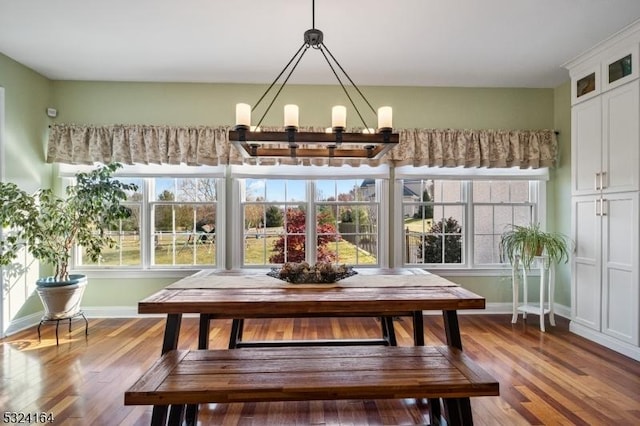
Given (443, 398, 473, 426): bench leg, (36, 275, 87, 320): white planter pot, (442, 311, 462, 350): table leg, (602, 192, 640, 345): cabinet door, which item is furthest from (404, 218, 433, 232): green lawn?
(36, 275, 87, 320): white planter pot

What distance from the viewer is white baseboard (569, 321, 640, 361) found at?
2996 mm

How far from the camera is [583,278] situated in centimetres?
355

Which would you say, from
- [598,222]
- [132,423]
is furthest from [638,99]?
[132,423]

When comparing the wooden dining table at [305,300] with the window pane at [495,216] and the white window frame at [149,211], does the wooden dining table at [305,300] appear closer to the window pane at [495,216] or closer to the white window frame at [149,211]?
the white window frame at [149,211]

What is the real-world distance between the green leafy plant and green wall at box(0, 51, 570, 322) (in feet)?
2.25

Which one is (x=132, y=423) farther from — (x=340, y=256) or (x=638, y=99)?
(x=638, y=99)

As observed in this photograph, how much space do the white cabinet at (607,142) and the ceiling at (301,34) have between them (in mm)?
569

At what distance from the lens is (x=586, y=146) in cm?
350

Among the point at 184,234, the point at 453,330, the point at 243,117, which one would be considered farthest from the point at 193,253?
the point at 453,330

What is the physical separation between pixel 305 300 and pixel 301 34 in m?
2.37

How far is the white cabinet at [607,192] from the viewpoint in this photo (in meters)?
3.01

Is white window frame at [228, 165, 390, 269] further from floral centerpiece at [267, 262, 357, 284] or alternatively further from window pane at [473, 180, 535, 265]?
floral centerpiece at [267, 262, 357, 284]

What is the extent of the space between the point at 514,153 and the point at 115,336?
4837mm

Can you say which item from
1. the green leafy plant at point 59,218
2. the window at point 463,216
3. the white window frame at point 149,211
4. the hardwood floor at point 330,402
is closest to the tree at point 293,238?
the white window frame at point 149,211
